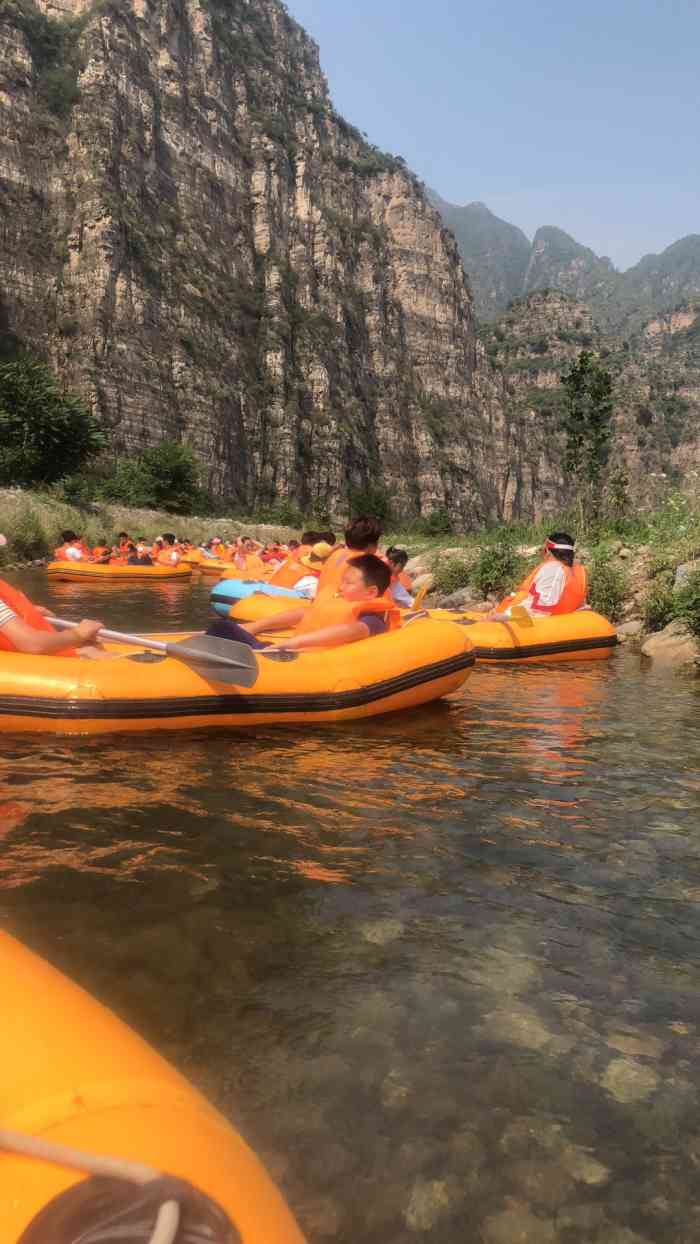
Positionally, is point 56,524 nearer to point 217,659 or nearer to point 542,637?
point 542,637

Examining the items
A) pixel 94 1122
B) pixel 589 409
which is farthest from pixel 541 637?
pixel 589 409

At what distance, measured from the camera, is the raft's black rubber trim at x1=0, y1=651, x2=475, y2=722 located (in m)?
4.61

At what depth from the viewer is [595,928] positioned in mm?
2680

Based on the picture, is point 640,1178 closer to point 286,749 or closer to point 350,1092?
point 350,1092

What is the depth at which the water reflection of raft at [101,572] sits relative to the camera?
1582 centimetres

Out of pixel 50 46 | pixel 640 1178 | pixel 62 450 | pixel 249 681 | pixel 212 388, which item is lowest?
pixel 640 1178

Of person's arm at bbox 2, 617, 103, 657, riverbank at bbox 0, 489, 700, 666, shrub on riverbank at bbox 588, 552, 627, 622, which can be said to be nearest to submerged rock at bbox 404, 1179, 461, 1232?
person's arm at bbox 2, 617, 103, 657

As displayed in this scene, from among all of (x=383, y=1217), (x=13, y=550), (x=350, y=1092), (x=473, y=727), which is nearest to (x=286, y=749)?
(x=473, y=727)

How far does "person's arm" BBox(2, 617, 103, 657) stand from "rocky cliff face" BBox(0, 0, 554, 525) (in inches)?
1689

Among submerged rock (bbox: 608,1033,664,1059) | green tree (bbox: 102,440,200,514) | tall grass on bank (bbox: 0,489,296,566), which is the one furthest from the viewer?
green tree (bbox: 102,440,200,514)

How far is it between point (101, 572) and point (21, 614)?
11547 millimetres

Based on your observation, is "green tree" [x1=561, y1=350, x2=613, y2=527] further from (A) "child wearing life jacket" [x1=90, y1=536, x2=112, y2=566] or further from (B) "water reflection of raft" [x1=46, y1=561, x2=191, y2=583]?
(A) "child wearing life jacket" [x1=90, y1=536, x2=112, y2=566]

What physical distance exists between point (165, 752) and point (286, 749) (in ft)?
2.25

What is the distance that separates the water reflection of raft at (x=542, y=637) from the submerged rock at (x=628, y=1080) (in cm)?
586
